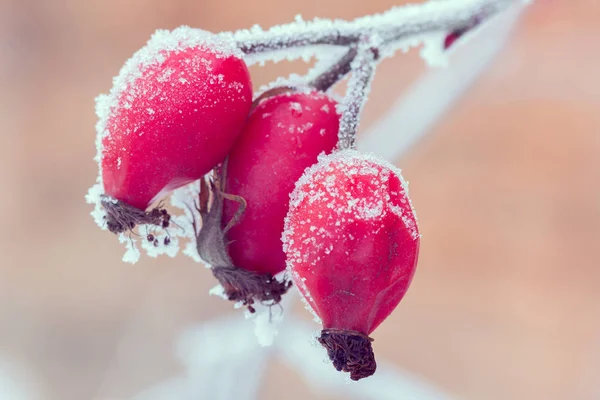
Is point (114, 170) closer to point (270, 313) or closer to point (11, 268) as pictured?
point (270, 313)

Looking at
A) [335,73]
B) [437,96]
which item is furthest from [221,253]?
[437,96]

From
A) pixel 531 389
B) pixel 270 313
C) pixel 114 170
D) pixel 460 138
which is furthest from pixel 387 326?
pixel 114 170

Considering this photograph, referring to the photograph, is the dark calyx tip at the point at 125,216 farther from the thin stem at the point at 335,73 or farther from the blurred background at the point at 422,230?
the blurred background at the point at 422,230

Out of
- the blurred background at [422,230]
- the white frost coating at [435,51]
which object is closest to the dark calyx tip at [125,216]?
the white frost coating at [435,51]

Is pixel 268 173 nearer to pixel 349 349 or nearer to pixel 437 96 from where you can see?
pixel 349 349

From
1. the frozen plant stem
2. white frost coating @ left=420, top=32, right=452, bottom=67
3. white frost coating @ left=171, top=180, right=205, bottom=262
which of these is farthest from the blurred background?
white frost coating @ left=171, top=180, right=205, bottom=262
